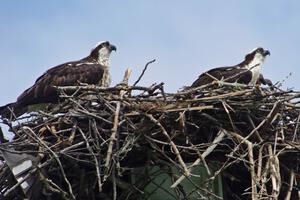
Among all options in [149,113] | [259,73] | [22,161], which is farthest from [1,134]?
[259,73]

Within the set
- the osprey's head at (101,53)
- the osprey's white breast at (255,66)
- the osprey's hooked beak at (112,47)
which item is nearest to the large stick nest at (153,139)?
the osprey's white breast at (255,66)

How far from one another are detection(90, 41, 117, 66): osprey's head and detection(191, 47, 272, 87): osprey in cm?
165

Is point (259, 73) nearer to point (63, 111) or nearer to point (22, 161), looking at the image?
point (63, 111)

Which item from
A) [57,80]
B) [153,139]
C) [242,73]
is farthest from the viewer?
[57,80]

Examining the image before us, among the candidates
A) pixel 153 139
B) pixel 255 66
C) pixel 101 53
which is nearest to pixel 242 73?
pixel 255 66

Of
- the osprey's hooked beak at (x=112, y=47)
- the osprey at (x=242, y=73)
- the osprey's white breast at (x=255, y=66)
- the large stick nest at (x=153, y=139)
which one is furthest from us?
the osprey's hooked beak at (x=112, y=47)

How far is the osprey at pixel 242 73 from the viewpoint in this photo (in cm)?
899

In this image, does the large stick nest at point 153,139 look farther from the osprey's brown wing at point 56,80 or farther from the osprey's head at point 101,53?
the osprey's head at point 101,53

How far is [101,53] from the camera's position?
407 inches

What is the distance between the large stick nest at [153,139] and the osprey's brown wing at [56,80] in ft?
4.69

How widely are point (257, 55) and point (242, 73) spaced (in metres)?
1.42

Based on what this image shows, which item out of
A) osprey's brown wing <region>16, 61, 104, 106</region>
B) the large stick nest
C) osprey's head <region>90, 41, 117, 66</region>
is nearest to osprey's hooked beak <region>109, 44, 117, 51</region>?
osprey's head <region>90, 41, 117, 66</region>

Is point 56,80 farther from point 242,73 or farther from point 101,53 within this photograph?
point 242,73

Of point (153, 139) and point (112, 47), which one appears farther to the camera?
point (112, 47)
